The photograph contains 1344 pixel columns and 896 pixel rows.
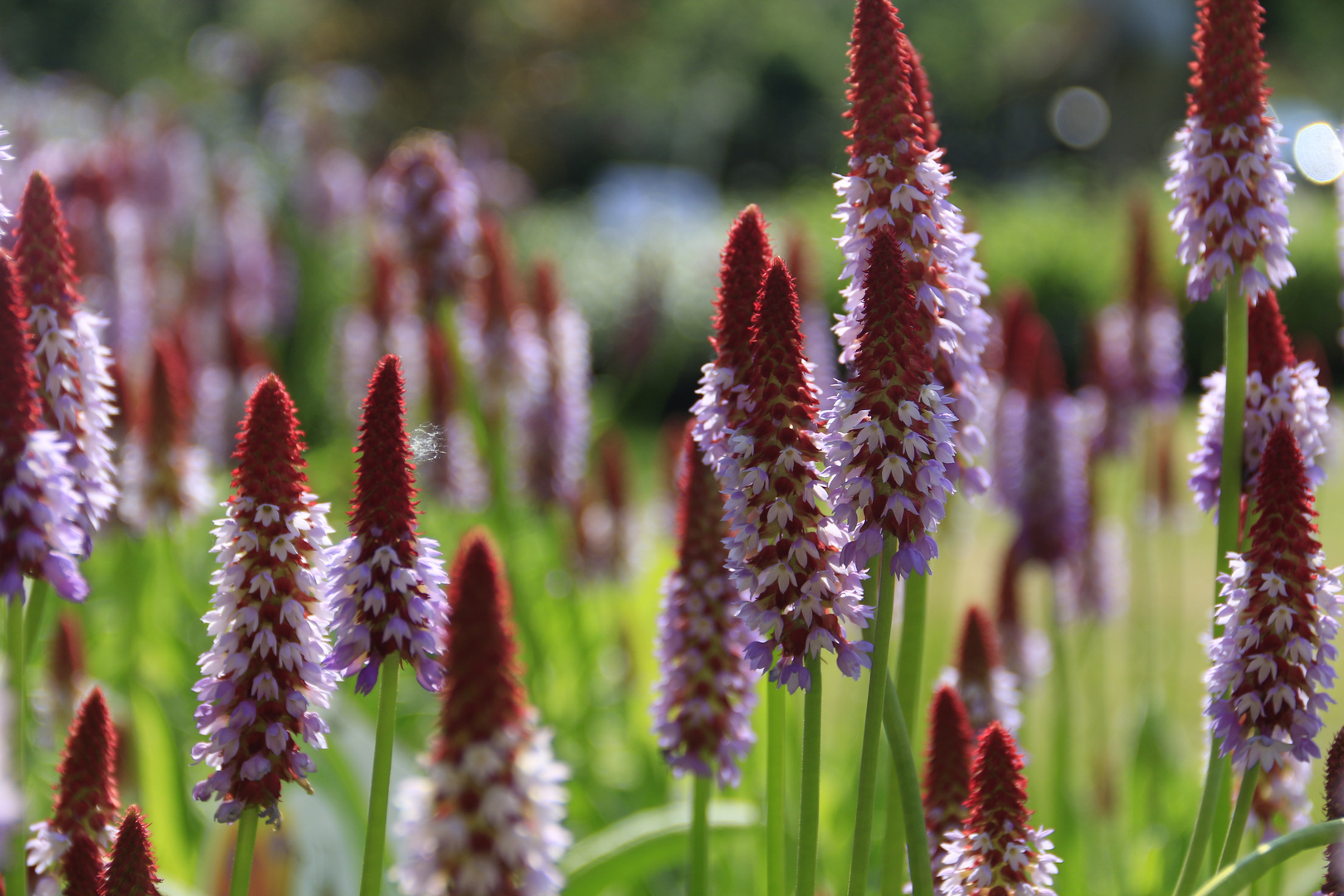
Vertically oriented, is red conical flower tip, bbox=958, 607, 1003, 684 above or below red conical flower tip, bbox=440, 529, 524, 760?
above

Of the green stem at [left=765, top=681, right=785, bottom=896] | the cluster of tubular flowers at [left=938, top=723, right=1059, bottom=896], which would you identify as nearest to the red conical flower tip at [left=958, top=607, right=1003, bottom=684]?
the green stem at [left=765, top=681, right=785, bottom=896]

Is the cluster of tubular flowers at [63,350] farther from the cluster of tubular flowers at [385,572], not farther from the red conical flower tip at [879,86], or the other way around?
the red conical flower tip at [879,86]

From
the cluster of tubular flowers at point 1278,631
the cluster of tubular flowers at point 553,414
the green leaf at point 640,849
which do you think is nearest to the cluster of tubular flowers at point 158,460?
the cluster of tubular flowers at point 553,414

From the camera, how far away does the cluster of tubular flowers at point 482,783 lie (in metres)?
1.17

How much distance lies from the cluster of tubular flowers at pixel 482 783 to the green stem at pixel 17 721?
0.59 meters

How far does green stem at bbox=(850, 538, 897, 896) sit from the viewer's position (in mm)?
1539

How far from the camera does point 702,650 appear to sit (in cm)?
232

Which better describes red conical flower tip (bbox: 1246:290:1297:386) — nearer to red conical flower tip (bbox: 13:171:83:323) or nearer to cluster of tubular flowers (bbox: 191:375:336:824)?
cluster of tubular flowers (bbox: 191:375:336:824)

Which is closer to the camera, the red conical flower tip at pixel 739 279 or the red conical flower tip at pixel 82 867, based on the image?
the red conical flower tip at pixel 82 867

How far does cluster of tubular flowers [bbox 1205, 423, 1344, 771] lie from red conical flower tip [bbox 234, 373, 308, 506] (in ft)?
4.17

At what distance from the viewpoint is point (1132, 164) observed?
4609 centimetres

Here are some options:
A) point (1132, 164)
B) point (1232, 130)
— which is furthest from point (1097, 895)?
point (1132, 164)

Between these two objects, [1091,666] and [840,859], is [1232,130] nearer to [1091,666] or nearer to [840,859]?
[840,859]

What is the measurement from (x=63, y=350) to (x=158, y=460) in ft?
9.44
